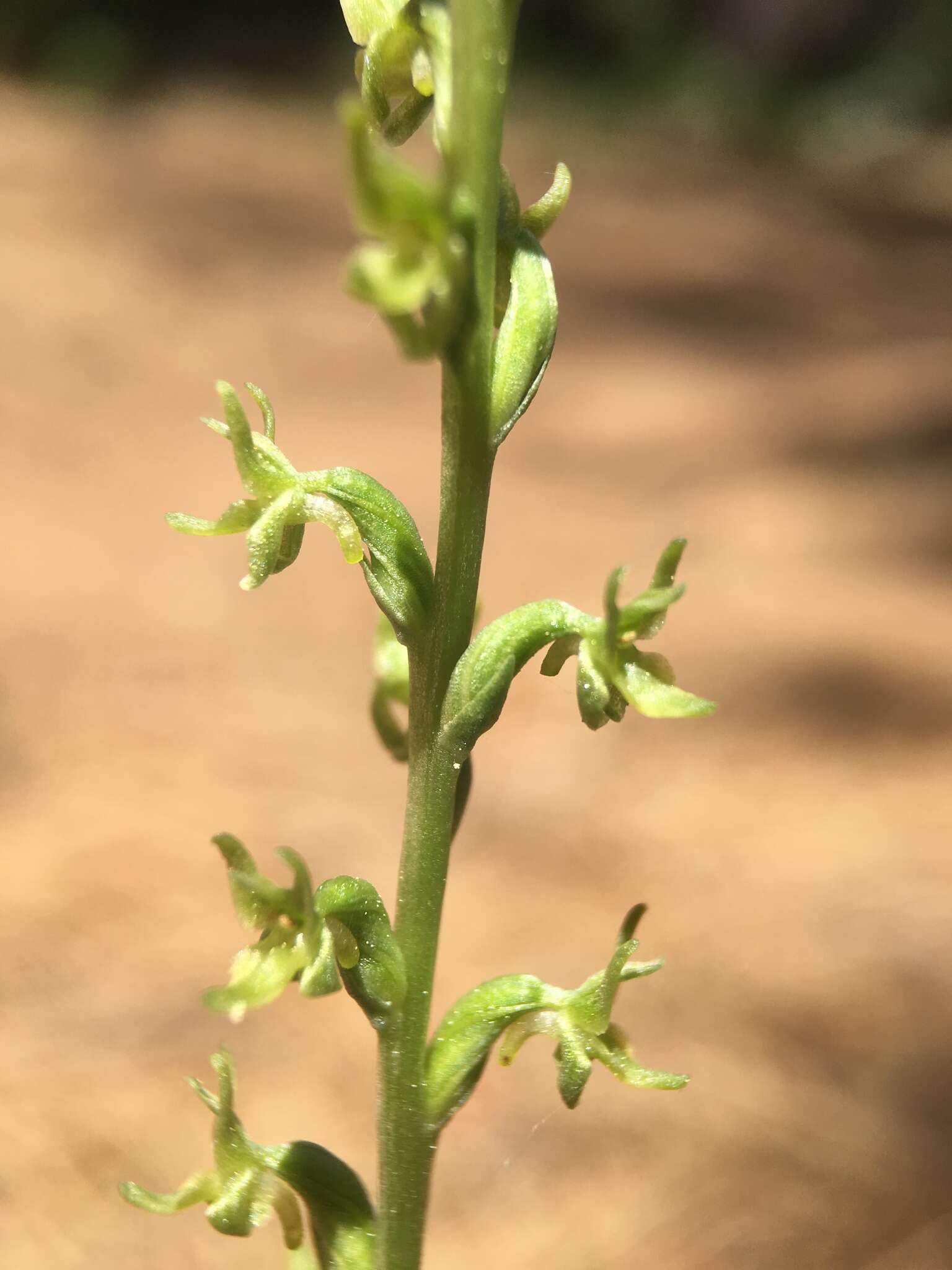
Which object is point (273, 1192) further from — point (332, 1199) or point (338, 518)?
point (338, 518)

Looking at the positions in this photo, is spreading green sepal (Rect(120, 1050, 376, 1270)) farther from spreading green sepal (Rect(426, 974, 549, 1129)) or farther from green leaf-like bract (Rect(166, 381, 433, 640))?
green leaf-like bract (Rect(166, 381, 433, 640))

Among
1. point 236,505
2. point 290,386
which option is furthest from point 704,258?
point 236,505

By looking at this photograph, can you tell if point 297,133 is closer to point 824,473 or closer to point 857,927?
point 824,473

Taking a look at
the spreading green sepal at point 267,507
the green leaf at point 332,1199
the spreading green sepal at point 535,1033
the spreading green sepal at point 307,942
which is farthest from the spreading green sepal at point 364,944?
the spreading green sepal at point 267,507

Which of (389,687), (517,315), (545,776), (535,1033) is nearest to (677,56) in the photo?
(545,776)

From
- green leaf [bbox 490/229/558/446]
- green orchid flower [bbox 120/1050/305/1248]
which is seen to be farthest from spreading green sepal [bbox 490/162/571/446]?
green orchid flower [bbox 120/1050/305/1248]

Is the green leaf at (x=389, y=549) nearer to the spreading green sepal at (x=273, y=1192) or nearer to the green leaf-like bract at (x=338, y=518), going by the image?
the green leaf-like bract at (x=338, y=518)

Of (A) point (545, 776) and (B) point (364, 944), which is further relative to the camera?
(A) point (545, 776)
